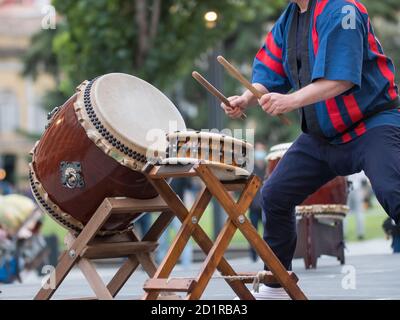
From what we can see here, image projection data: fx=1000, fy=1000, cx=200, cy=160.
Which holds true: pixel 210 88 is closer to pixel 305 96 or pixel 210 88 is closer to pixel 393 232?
pixel 305 96

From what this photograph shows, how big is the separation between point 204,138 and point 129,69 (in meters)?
9.41

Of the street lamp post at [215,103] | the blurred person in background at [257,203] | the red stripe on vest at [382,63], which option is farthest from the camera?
the street lamp post at [215,103]

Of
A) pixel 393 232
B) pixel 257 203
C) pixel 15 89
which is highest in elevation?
pixel 393 232

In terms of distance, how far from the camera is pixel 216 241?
4.53 meters

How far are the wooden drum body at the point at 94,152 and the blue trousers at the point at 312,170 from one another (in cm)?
64

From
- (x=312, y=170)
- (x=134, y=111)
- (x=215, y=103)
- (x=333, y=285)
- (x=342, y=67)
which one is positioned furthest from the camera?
(x=215, y=103)

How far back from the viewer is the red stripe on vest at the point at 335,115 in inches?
179

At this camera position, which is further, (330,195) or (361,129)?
(330,195)

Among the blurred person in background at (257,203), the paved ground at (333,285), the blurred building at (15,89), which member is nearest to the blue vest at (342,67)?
the paved ground at (333,285)

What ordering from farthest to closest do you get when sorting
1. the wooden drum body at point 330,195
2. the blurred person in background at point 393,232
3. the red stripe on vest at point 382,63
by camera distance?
the blurred person in background at point 393,232, the wooden drum body at point 330,195, the red stripe on vest at point 382,63

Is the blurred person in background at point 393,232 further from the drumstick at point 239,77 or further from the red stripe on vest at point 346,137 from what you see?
the drumstick at point 239,77

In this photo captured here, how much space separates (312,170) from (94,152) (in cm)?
108

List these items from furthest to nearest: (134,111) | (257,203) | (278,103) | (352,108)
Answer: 1. (257,203)
2. (134,111)
3. (352,108)
4. (278,103)

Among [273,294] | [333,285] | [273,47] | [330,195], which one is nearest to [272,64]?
[273,47]
